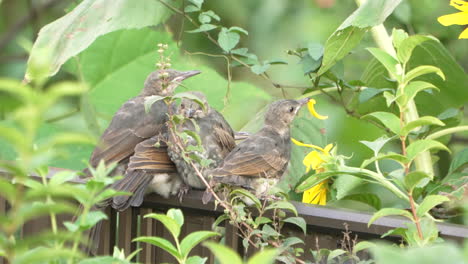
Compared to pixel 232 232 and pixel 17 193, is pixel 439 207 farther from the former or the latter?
pixel 17 193

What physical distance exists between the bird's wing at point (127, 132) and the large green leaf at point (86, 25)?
7.0 inches

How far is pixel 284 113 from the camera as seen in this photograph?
75.0 inches

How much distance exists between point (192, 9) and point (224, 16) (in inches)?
21.0

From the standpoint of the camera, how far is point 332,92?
2209mm

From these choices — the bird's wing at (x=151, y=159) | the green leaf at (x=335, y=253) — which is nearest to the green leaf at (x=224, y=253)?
the green leaf at (x=335, y=253)

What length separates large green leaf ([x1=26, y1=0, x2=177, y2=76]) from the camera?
1.96m

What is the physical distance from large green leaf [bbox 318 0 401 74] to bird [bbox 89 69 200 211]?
0.32 m

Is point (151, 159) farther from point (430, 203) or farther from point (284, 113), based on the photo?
point (430, 203)

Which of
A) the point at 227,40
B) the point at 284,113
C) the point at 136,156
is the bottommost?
the point at 136,156

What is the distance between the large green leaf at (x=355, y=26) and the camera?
5.31ft

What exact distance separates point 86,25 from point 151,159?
1.51ft

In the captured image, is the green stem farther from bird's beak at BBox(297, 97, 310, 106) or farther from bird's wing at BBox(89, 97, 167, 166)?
bird's wing at BBox(89, 97, 167, 166)

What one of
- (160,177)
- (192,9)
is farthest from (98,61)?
(160,177)

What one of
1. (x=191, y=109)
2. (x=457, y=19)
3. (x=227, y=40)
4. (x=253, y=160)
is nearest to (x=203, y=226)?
(x=253, y=160)
